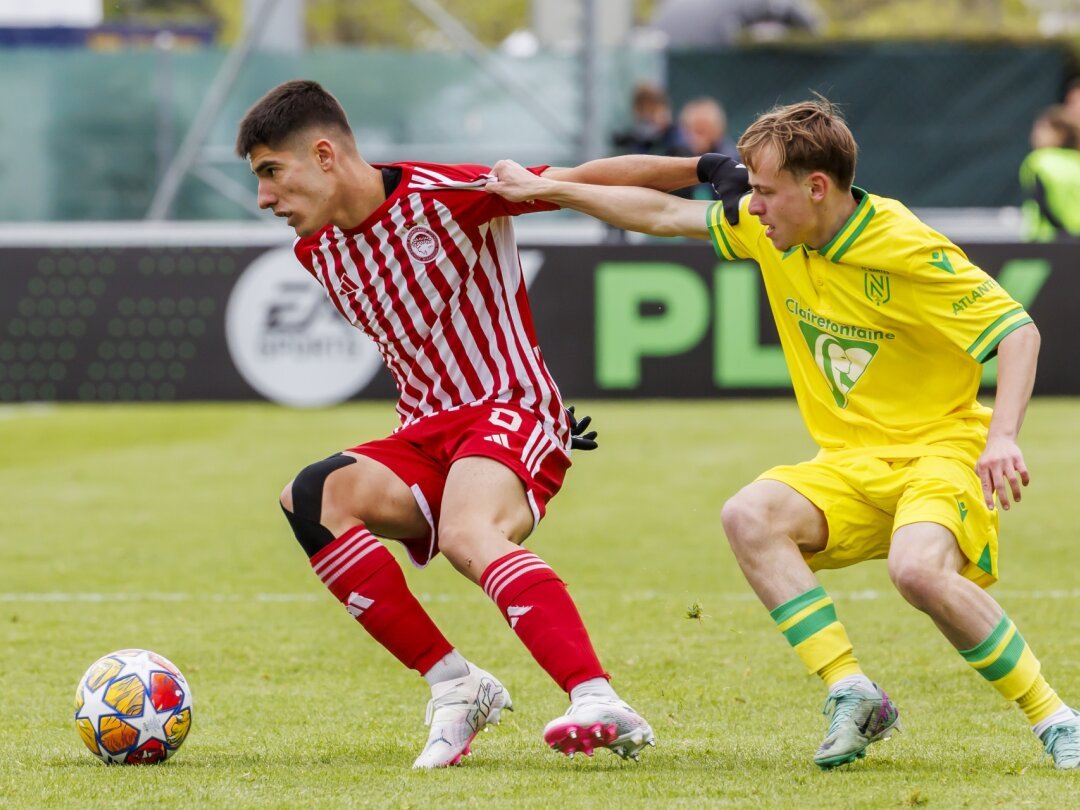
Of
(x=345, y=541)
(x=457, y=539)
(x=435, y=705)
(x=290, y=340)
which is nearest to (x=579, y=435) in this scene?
(x=457, y=539)

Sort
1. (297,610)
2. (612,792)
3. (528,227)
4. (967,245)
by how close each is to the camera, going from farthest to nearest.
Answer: (528,227) < (967,245) < (297,610) < (612,792)

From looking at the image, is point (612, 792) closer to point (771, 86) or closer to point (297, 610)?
point (297, 610)

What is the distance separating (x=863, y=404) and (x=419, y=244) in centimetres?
124

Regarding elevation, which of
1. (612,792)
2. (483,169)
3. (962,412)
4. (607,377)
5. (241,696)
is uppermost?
(483,169)

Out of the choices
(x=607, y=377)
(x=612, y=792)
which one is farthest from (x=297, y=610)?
(x=607, y=377)

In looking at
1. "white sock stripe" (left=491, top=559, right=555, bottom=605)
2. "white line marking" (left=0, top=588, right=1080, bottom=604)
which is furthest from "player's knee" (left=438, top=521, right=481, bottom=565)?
"white line marking" (left=0, top=588, right=1080, bottom=604)

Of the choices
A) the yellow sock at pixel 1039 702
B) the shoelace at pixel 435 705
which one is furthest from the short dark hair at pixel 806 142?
the shoelace at pixel 435 705

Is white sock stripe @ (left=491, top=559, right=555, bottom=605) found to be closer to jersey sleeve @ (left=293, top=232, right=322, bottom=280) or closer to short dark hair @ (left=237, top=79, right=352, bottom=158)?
jersey sleeve @ (left=293, top=232, right=322, bottom=280)

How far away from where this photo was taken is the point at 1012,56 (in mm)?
17969

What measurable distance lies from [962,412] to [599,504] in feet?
16.7

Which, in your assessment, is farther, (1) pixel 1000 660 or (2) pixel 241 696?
(2) pixel 241 696

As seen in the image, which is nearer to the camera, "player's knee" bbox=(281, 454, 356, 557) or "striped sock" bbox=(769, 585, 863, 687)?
"striped sock" bbox=(769, 585, 863, 687)

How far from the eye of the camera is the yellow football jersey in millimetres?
4219

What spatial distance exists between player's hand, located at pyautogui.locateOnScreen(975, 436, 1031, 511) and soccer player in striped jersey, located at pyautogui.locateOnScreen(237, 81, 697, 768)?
102 centimetres
